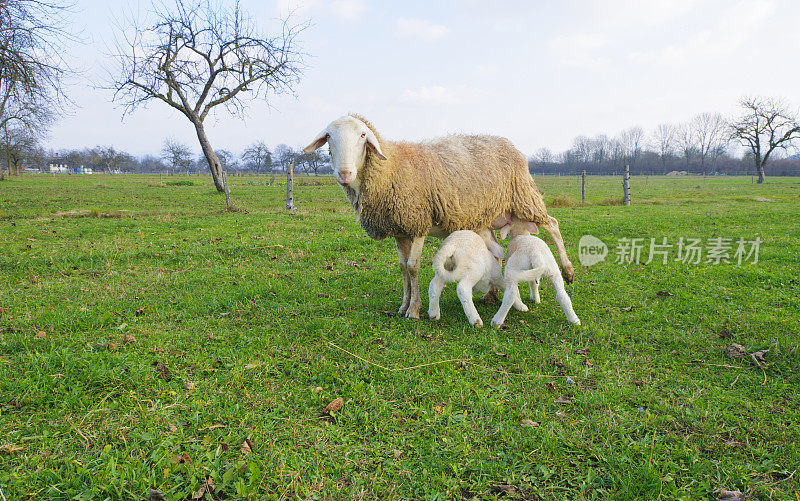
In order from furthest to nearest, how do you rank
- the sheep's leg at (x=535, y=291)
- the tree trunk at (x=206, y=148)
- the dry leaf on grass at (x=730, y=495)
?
1. the tree trunk at (x=206, y=148)
2. the sheep's leg at (x=535, y=291)
3. the dry leaf on grass at (x=730, y=495)

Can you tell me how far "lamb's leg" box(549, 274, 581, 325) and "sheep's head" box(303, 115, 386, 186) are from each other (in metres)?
2.53

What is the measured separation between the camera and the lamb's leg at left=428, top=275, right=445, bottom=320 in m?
5.14

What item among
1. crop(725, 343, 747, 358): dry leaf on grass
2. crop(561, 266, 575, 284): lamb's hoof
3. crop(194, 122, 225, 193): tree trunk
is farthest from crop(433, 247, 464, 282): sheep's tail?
crop(194, 122, 225, 193): tree trunk

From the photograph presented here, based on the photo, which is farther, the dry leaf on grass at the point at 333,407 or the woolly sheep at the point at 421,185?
the woolly sheep at the point at 421,185

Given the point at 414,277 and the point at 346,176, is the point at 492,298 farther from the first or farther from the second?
the point at 346,176

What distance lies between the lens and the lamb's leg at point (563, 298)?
4895 millimetres

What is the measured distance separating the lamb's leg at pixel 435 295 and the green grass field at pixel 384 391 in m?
0.18

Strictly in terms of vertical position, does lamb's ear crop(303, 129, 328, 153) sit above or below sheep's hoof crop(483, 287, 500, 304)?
above

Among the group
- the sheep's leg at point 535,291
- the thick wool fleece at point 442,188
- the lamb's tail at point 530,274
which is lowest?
the sheep's leg at point 535,291

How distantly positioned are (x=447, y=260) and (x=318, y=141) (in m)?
2.14

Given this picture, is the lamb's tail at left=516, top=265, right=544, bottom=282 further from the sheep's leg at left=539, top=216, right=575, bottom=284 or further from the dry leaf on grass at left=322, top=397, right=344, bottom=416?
the dry leaf on grass at left=322, top=397, right=344, bottom=416

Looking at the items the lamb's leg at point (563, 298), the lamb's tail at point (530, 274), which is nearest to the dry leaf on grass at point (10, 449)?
the lamb's tail at point (530, 274)

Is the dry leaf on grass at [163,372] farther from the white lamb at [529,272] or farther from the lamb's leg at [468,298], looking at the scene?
the white lamb at [529,272]

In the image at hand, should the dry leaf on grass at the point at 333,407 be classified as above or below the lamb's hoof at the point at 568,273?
below
